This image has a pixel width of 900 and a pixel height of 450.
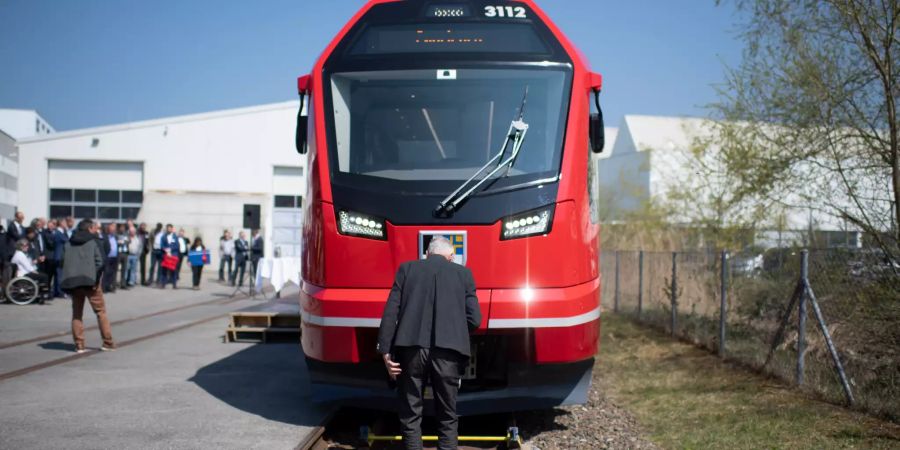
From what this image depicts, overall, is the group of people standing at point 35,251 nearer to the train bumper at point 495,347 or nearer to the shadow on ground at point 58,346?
the shadow on ground at point 58,346

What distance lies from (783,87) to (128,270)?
1936cm

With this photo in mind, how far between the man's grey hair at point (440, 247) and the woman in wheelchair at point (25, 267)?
1498cm

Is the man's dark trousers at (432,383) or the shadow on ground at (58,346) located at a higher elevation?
the man's dark trousers at (432,383)

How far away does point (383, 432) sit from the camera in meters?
7.49

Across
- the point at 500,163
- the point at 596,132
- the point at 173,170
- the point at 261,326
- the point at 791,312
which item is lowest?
the point at 261,326

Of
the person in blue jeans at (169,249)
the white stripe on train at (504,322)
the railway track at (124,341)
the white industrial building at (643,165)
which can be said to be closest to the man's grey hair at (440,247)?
the white stripe on train at (504,322)

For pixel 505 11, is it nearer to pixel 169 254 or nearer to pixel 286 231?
pixel 286 231

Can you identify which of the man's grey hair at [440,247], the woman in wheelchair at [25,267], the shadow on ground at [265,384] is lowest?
the shadow on ground at [265,384]

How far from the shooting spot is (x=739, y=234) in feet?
49.0

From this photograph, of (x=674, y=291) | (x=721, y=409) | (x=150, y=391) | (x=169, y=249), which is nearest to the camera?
(x=721, y=409)

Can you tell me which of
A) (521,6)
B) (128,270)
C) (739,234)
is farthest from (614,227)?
(521,6)

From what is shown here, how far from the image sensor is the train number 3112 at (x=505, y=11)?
282 inches

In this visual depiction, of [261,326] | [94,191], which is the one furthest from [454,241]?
[94,191]

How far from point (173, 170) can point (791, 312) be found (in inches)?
1248
